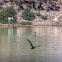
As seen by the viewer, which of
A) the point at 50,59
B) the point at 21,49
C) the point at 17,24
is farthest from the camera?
the point at 17,24

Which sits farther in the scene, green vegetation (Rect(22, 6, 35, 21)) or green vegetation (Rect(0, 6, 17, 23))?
green vegetation (Rect(22, 6, 35, 21))

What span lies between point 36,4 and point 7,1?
7.64 metres

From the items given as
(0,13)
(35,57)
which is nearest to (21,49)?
(35,57)

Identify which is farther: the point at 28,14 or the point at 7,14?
the point at 28,14

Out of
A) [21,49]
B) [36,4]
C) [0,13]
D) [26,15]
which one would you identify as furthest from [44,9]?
[21,49]

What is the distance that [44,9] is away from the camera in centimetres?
6938

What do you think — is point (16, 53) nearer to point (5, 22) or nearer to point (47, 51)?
point (47, 51)

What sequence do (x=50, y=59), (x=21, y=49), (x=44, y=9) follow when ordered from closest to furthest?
(x=50, y=59), (x=21, y=49), (x=44, y=9)

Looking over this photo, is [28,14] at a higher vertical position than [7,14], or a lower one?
lower

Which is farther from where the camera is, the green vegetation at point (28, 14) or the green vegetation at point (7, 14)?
the green vegetation at point (28, 14)

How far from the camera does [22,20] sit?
2464 inches

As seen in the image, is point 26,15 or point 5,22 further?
point 26,15

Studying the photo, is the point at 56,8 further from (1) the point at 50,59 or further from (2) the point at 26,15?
(1) the point at 50,59

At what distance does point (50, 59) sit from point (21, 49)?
4825 mm
